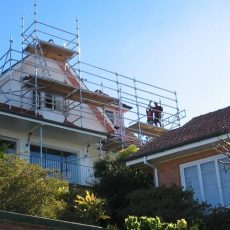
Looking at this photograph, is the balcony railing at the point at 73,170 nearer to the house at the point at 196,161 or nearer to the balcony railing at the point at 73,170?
the balcony railing at the point at 73,170

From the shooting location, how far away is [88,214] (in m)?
17.6

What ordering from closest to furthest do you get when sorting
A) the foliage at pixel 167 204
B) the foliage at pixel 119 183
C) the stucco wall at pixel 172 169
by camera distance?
the foliage at pixel 167 204 < the stucco wall at pixel 172 169 < the foliage at pixel 119 183

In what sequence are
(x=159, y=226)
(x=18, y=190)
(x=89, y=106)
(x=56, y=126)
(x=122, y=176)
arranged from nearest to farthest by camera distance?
(x=159, y=226) → (x=18, y=190) → (x=122, y=176) → (x=56, y=126) → (x=89, y=106)

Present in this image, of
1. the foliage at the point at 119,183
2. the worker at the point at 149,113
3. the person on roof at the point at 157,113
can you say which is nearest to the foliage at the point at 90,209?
the foliage at the point at 119,183

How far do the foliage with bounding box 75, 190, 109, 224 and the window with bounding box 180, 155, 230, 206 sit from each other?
313 cm

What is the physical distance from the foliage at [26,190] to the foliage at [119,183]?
3656 millimetres

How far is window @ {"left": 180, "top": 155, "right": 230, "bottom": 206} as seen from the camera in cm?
1783

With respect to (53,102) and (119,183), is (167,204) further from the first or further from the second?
(53,102)

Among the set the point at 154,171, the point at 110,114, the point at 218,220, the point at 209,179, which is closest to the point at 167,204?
the point at 218,220

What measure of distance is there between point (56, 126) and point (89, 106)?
562 centimetres

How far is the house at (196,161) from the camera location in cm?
1791

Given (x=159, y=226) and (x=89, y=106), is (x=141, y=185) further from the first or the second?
(x=89, y=106)

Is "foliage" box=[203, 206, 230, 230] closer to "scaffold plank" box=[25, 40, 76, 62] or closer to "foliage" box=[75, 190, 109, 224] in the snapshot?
"foliage" box=[75, 190, 109, 224]

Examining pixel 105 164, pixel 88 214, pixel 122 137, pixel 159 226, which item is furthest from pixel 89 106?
pixel 159 226
